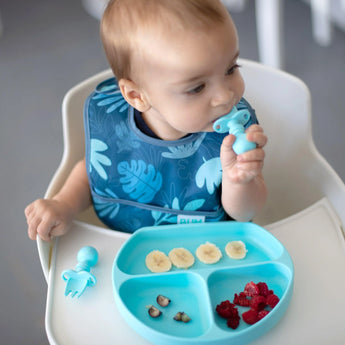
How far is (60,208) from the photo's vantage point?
0.96 m

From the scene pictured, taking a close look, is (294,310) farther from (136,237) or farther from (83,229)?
(83,229)

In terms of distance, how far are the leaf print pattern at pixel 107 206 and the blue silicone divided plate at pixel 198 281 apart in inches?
5.7

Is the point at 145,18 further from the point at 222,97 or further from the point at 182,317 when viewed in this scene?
the point at 182,317

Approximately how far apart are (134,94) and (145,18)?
0.15m

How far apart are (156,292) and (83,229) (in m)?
0.19

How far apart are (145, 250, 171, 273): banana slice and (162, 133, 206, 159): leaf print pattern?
7.0 inches

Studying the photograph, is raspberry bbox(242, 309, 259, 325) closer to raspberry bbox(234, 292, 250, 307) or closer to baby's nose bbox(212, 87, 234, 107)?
raspberry bbox(234, 292, 250, 307)

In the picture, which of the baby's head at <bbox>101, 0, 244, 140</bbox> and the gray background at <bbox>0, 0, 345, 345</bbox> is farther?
the gray background at <bbox>0, 0, 345, 345</bbox>

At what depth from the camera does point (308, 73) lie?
2.10 m

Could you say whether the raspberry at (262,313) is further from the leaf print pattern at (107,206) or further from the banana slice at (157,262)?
the leaf print pattern at (107,206)

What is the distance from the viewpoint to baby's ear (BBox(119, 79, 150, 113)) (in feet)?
2.91

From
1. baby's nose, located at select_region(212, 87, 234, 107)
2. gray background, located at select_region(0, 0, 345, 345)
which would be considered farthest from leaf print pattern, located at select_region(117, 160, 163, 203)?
gray background, located at select_region(0, 0, 345, 345)

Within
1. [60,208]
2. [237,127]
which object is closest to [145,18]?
[237,127]

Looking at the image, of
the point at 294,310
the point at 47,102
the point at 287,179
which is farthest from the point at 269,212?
the point at 47,102
